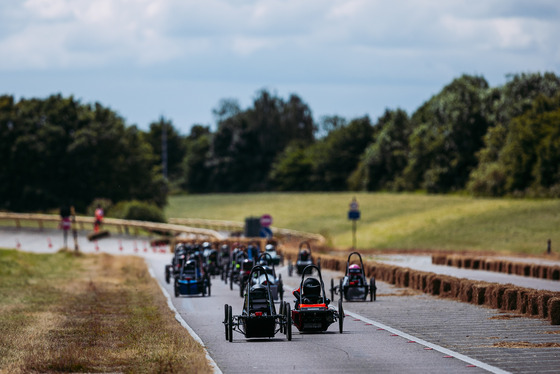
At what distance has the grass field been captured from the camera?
7300 cm

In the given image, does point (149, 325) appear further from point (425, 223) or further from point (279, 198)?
point (279, 198)

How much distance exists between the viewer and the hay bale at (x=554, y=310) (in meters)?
19.2

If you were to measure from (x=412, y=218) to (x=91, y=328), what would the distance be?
75124mm

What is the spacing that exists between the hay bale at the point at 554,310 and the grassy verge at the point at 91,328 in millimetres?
6930

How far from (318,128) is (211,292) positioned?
147 metres

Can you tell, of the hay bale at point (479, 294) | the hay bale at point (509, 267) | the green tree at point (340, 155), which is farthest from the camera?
the green tree at point (340, 155)

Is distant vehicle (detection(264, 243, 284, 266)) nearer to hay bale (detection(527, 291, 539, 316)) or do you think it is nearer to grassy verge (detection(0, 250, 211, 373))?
grassy verge (detection(0, 250, 211, 373))

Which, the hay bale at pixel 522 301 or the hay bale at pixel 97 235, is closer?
the hay bale at pixel 522 301

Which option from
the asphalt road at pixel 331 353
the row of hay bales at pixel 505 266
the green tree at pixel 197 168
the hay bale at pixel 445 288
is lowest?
the row of hay bales at pixel 505 266

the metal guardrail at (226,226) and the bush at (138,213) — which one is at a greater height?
the bush at (138,213)

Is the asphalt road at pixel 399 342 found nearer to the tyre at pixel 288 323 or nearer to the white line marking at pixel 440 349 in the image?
the white line marking at pixel 440 349

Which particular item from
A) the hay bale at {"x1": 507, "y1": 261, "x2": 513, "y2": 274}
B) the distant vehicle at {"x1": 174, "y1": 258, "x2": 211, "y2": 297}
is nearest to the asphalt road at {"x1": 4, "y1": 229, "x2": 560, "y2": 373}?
the distant vehicle at {"x1": 174, "y1": 258, "x2": 211, "y2": 297}

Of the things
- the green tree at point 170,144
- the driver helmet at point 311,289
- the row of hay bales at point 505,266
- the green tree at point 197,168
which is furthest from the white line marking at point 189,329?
the green tree at point 170,144

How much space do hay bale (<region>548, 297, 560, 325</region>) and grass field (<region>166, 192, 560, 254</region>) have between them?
4496cm
